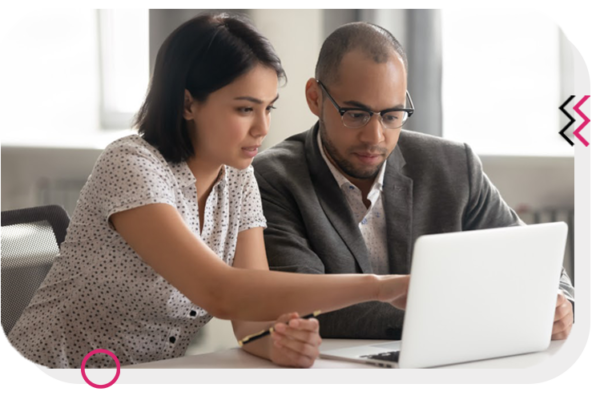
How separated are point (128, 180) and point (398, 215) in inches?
18.4

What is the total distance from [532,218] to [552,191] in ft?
0.28

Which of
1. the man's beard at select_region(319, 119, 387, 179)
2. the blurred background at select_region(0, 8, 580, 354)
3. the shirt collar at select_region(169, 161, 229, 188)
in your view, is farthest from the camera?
the man's beard at select_region(319, 119, 387, 179)

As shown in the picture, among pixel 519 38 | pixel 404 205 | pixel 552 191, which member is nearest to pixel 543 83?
pixel 519 38

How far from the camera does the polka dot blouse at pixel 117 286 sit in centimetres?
99

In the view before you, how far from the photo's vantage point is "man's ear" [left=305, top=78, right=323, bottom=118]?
125cm

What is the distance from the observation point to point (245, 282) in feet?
2.88

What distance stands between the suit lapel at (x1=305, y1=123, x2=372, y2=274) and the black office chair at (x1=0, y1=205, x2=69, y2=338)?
389mm

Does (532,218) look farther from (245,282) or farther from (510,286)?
(245,282)

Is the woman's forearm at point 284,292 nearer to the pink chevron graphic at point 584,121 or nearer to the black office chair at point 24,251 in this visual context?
the pink chevron graphic at point 584,121

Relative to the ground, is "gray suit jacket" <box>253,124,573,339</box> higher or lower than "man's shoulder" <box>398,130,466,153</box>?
lower

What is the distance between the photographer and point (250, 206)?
3.65ft

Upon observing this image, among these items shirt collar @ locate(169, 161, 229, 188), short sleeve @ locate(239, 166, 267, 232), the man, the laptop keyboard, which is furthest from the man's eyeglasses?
the laptop keyboard

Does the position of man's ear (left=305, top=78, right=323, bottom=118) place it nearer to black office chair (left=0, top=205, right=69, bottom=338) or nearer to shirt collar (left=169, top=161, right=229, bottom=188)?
shirt collar (left=169, top=161, right=229, bottom=188)

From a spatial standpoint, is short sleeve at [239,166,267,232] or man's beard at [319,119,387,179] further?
man's beard at [319,119,387,179]
